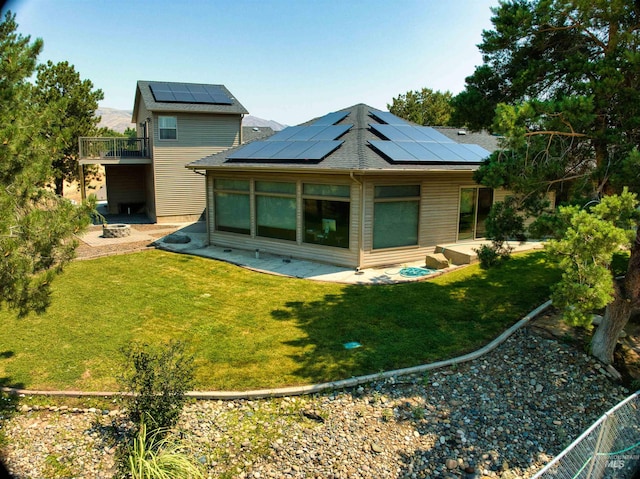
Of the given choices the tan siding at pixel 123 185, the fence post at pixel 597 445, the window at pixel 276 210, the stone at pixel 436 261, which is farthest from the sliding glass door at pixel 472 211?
the tan siding at pixel 123 185

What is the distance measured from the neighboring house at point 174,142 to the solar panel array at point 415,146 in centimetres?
905

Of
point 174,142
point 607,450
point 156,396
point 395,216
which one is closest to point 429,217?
point 395,216

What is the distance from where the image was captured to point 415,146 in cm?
1462

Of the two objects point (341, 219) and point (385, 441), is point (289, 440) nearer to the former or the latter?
point (385, 441)

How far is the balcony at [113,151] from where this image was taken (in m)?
21.5

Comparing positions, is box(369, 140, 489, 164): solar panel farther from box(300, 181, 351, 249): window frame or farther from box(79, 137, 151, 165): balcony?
box(79, 137, 151, 165): balcony

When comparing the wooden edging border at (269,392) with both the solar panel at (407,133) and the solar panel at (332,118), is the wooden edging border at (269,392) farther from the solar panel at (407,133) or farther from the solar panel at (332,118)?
the solar panel at (332,118)

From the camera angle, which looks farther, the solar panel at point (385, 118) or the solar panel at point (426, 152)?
the solar panel at point (385, 118)

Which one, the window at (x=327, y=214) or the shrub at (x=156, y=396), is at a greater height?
the window at (x=327, y=214)

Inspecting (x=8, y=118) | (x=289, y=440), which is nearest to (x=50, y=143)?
(x=8, y=118)

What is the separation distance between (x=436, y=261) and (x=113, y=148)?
670 inches

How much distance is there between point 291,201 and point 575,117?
880cm

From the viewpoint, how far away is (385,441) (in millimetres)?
5750

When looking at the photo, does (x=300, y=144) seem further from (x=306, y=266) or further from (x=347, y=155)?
(x=306, y=266)
